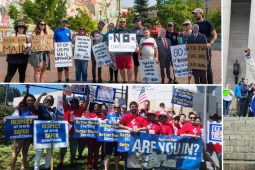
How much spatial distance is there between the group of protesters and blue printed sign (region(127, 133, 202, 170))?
152mm

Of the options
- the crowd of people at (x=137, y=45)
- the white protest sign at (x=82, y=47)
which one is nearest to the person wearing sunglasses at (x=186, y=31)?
the crowd of people at (x=137, y=45)

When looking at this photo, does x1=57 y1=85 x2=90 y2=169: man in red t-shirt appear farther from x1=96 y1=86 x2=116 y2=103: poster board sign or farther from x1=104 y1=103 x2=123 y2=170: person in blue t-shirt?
x1=104 y1=103 x2=123 y2=170: person in blue t-shirt

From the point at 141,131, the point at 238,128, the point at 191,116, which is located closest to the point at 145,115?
the point at 141,131

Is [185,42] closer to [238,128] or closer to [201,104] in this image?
[201,104]

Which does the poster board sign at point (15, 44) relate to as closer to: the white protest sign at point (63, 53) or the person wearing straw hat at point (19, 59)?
the person wearing straw hat at point (19, 59)

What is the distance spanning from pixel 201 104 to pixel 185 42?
188 cm

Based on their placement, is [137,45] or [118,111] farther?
[137,45]

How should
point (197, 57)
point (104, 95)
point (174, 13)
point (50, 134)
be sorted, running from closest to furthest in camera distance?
point (50, 134), point (104, 95), point (197, 57), point (174, 13)

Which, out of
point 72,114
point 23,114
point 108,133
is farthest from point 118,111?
point 23,114

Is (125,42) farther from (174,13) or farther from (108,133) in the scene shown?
(174,13)

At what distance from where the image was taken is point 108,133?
849 centimetres

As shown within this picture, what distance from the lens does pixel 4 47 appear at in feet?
31.4

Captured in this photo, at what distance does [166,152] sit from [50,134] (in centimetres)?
256

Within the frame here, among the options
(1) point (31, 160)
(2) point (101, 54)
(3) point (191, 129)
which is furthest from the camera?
(2) point (101, 54)
